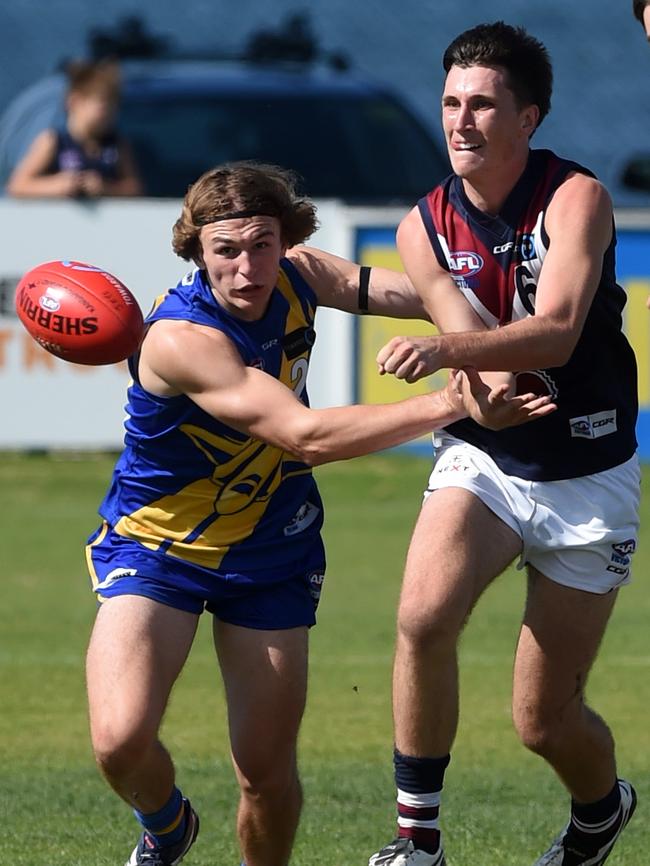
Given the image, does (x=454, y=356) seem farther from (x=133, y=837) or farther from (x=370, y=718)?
(x=370, y=718)

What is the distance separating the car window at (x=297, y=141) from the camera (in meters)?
13.5

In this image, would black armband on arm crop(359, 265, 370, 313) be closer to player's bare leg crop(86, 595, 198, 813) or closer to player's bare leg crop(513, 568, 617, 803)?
player's bare leg crop(513, 568, 617, 803)

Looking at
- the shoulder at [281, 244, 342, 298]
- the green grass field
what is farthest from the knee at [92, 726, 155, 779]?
the shoulder at [281, 244, 342, 298]

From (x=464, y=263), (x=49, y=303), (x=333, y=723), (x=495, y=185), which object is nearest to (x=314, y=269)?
(x=464, y=263)

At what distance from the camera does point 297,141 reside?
13.5 meters

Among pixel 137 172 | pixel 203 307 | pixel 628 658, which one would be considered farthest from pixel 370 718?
pixel 137 172

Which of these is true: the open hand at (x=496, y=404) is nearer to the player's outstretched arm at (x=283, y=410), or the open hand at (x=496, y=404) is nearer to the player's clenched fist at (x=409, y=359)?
the player's outstretched arm at (x=283, y=410)

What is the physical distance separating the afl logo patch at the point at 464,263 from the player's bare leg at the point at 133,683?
49.4 inches

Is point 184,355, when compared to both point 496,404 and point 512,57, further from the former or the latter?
point 512,57

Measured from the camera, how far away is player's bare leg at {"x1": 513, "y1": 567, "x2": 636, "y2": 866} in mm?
5492

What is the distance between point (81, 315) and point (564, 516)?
1514 millimetres

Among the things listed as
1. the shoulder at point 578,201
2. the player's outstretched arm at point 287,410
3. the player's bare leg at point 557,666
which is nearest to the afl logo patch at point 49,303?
the player's outstretched arm at point 287,410

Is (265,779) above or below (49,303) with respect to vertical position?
below

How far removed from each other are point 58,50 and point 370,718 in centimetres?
1631
